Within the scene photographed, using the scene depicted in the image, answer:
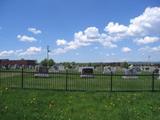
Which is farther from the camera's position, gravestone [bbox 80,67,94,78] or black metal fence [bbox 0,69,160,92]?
gravestone [bbox 80,67,94,78]

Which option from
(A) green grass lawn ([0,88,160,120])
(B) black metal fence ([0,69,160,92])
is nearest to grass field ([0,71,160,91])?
(B) black metal fence ([0,69,160,92])

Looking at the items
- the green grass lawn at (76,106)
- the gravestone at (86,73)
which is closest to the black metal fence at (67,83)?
the gravestone at (86,73)

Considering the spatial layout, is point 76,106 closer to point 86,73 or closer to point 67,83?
point 67,83

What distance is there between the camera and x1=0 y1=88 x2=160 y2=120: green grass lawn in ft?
34.9

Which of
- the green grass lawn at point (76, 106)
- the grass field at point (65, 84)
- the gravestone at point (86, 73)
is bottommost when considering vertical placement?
the green grass lawn at point (76, 106)

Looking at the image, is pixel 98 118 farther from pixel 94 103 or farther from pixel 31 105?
pixel 31 105

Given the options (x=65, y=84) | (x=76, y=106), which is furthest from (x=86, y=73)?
(x=76, y=106)

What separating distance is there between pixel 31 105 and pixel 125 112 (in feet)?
10.9

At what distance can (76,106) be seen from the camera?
11.9 m

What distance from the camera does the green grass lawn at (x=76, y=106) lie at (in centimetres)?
1063

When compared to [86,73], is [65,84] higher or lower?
lower

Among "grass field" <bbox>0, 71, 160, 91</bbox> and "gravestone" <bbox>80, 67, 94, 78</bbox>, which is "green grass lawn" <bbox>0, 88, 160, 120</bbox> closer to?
"grass field" <bbox>0, 71, 160, 91</bbox>

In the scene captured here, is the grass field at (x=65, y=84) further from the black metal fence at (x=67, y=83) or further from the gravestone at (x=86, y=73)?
A: the gravestone at (x=86, y=73)

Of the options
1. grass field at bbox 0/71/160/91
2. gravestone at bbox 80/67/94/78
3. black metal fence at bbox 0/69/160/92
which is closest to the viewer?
black metal fence at bbox 0/69/160/92
